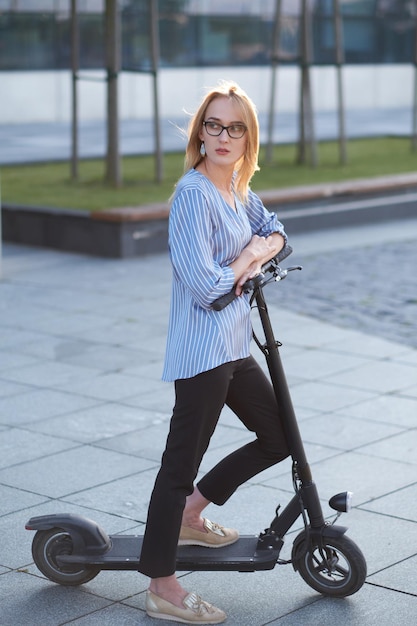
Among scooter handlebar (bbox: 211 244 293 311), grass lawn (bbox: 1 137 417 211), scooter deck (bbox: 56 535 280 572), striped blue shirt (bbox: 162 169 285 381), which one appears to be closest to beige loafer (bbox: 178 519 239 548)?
scooter deck (bbox: 56 535 280 572)

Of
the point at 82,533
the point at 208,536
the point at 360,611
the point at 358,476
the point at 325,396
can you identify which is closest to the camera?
the point at 360,611

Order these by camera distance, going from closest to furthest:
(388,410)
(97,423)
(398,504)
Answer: (398,504)
(97,423)
(388,410)

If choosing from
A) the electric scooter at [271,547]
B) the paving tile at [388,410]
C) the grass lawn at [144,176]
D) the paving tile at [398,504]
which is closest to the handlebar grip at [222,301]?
the electric scooter at [271,547]

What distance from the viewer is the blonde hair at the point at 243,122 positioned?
3.90 m

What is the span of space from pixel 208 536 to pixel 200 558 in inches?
6.2

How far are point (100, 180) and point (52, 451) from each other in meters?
8.90

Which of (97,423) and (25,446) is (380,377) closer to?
(97,423)

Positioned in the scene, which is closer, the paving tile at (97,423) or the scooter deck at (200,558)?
the scooter deck at (200,558)

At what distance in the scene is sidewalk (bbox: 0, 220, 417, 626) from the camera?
13.7ft

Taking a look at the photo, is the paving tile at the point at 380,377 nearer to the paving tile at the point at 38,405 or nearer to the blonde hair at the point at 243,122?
the paving tile at the point at 38,405

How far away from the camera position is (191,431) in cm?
392

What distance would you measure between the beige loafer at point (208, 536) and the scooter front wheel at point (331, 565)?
24 centimetres

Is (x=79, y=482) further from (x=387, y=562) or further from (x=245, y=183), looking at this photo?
(x=245, y=183)

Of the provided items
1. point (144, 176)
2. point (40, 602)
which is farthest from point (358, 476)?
point (144, 176)
